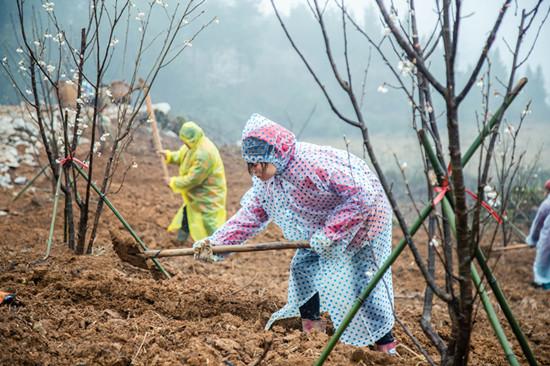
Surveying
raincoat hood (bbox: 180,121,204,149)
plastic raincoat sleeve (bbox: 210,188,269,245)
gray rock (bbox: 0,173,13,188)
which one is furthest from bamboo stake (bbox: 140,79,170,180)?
gray rock (bbox: 0,173,13,188)

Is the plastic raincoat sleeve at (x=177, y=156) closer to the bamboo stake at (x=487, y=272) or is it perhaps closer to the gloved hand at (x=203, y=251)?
the gloved hand at (x=203, y=251)

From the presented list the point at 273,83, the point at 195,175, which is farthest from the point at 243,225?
the point at 273,83

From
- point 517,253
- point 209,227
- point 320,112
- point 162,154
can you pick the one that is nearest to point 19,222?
point 162,154

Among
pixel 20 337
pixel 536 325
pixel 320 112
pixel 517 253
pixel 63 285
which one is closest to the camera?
pixel 20 337

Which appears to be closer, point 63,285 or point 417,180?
point 63,285

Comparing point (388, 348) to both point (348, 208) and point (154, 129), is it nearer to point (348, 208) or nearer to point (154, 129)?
point (348, 208)

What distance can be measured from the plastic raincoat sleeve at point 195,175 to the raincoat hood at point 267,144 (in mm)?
3198

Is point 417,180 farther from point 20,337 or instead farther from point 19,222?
point 20,337

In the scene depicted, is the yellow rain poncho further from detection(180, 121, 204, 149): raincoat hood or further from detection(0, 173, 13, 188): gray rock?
detection(0, 173, 13, 188): gray rock

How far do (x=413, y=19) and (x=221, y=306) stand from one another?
2.19 m

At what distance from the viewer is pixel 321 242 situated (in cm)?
268

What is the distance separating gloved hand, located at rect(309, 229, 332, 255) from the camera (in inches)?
105

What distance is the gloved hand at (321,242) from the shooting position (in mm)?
2670

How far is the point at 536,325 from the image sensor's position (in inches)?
161
